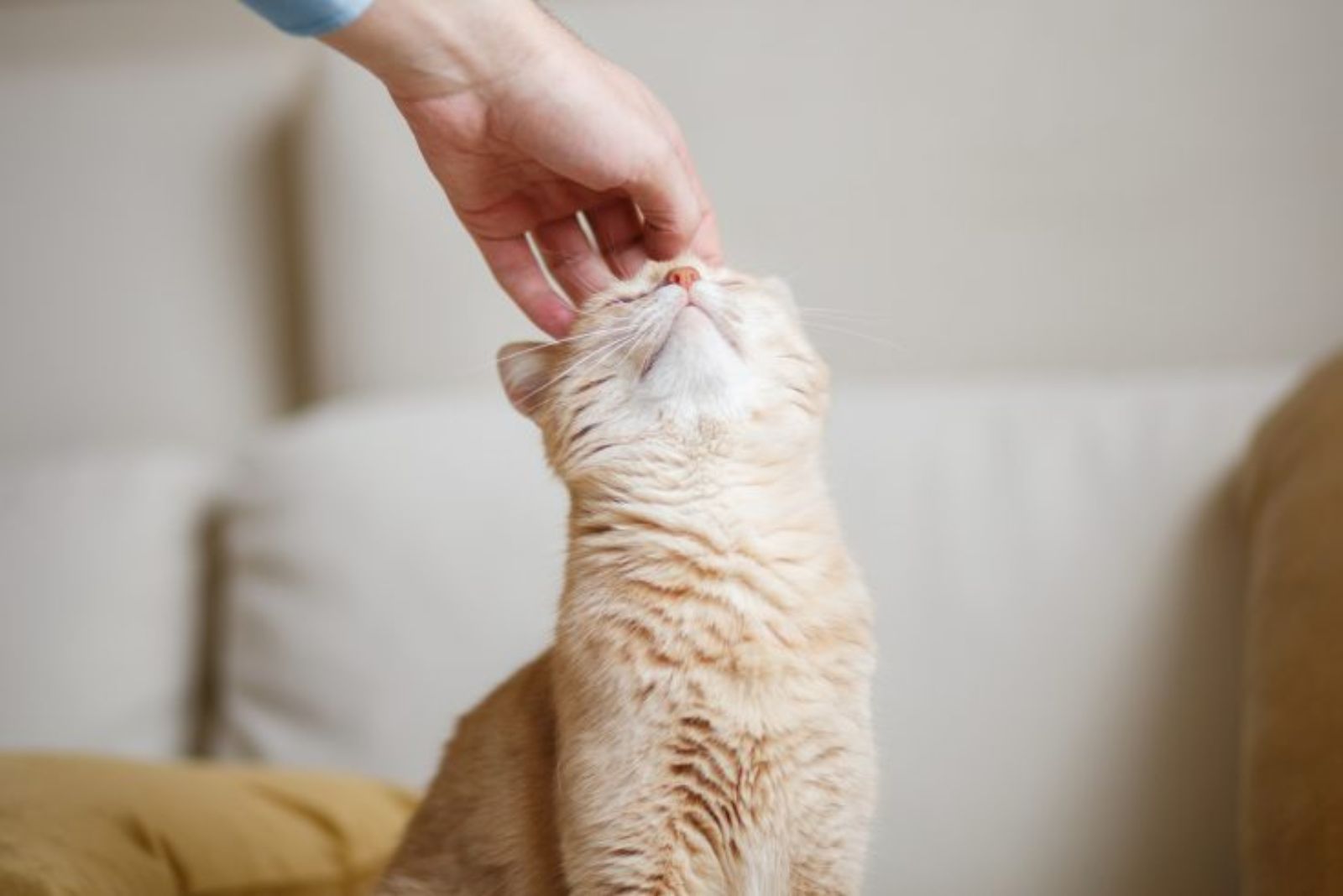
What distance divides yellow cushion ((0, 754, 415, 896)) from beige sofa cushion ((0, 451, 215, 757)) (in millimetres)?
445

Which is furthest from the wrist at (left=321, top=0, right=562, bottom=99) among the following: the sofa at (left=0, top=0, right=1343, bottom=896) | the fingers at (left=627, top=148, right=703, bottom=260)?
the sofa at (left=0, top=0, right=1343, bottom=896)

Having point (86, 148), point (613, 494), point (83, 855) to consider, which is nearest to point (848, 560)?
point (613, 494)

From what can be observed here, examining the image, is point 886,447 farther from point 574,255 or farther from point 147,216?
point 147,216

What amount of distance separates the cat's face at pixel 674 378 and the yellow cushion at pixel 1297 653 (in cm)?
56

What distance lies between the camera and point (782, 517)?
4.01ft

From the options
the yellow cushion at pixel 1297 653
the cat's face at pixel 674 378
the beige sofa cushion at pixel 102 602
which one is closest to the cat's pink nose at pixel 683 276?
the cat's face at pixel 674 378

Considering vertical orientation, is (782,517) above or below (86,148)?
below

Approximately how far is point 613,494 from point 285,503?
3.30 ft

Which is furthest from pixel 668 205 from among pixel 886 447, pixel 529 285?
pixel 886 447

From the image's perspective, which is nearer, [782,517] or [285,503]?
[782,517]

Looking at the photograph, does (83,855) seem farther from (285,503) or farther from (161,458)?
(161,458)

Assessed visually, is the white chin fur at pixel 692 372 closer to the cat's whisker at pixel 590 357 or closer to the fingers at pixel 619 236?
the cat's whisker at pixel 590 357

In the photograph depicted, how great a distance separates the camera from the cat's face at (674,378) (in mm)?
1199

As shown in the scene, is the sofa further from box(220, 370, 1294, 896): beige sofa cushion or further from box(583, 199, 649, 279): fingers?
box(583, 199, 649, 279): fingers
